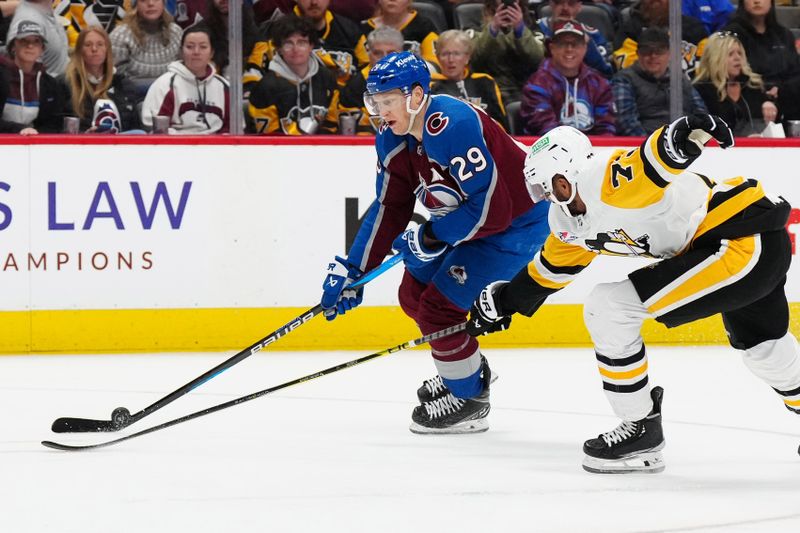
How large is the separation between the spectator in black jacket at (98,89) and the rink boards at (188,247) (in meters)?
0.09

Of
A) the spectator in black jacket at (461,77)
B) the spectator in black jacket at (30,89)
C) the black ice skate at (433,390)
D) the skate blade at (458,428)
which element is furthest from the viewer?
the spectator in black jacket at (461,77)

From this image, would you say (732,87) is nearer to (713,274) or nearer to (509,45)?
(509,45)

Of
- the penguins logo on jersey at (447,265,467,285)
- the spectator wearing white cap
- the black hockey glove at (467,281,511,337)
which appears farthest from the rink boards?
the black hockey glove at (467,281,511,337)

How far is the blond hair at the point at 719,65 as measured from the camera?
5859mm

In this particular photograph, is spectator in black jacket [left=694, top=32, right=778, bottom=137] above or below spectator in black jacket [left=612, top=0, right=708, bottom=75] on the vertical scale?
below

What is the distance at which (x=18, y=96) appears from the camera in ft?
17.7

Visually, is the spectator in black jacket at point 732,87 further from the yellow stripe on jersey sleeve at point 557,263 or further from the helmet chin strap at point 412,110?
the yellow stripe on jersey sleeve at point 557,263

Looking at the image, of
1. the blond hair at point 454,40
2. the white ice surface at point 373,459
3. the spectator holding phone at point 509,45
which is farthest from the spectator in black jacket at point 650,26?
the white ice surface at point 373,459

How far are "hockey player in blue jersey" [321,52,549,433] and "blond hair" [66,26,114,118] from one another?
196 cm

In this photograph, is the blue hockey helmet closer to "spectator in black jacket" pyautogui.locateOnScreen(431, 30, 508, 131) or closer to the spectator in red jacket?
"spectator in black jacket" pyautogui.locateOnScreen(431, 30, 508, 131)

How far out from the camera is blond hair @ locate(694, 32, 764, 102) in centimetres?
586

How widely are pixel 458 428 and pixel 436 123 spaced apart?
995 mm

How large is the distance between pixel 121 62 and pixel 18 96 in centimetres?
48

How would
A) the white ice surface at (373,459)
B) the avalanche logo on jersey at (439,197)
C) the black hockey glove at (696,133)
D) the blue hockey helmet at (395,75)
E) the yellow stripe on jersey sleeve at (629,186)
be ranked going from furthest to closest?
the avalanche logo on jersey at (439,197), the blue hockey helmet at (395,75), the yellow stripe on jersey sleeve at (629,186), the black hockey glove at (696,133), the white ice surface at (373,459)
